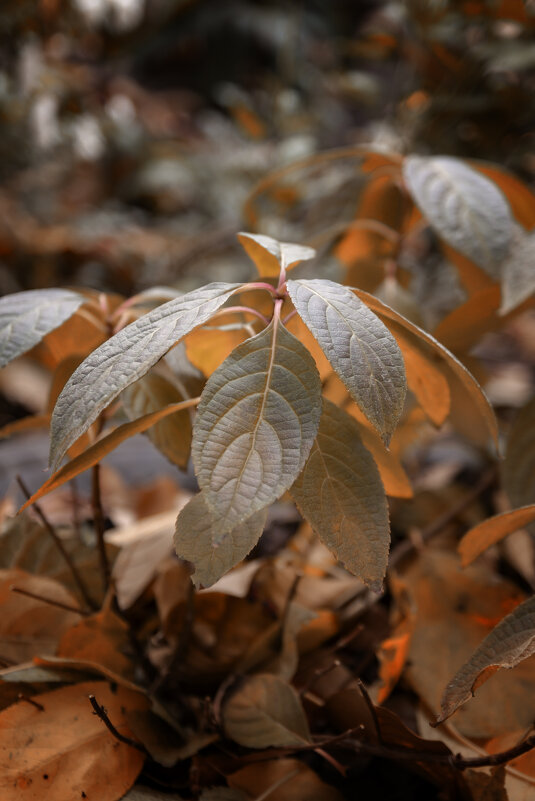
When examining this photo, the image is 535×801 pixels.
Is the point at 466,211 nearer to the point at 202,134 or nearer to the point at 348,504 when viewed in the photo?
the point at 348,504

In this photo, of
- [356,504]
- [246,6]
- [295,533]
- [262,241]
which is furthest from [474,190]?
[246,6]

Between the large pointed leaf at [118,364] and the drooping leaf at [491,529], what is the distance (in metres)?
0.29

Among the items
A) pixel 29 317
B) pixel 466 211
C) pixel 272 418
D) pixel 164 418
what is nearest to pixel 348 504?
pixel 272 418

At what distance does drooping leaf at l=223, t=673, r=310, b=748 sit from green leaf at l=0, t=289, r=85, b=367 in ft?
1.26

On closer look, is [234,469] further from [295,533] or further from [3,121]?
[3,121]

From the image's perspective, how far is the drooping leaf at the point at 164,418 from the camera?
55 cm

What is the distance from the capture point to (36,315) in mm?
541

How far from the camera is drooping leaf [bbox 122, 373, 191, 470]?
1.81 ft

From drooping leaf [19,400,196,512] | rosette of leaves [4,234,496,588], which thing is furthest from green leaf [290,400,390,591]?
drooping leaf [19,400,196,512]

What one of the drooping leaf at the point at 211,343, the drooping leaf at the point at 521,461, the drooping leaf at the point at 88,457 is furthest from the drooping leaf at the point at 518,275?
the drooping leaf at the point at 88,457

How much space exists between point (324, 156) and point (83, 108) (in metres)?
2.69

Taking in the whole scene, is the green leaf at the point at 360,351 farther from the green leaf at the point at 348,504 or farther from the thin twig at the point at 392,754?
the thin twig at the point at 392,754

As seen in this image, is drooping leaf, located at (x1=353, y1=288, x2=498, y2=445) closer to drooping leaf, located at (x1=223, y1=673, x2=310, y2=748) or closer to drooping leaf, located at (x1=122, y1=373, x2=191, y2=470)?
drooping leaf, located at (x1=122, y1=373, x2=191, y2=470)

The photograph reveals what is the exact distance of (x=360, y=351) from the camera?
1.33 feet
